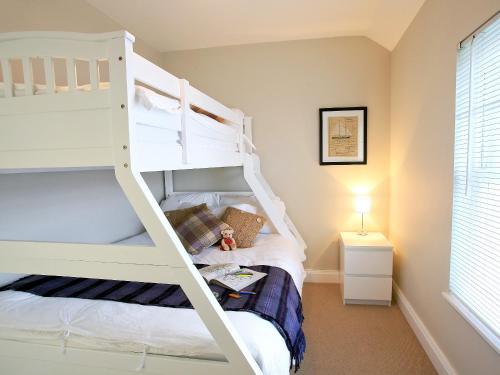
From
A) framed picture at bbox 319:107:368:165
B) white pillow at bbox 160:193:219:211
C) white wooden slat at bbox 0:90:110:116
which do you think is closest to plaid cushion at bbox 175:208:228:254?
white pillow at bbox 160:193:219:211

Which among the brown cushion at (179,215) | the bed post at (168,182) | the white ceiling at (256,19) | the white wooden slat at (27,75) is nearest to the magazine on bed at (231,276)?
the brown cushion at (179,215)

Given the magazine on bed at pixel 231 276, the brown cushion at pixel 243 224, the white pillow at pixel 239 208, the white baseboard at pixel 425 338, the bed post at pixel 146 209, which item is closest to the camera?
the bed post at pixel 146 209

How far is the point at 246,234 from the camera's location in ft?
7.98

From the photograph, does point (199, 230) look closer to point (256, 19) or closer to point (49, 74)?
point (49, 74)

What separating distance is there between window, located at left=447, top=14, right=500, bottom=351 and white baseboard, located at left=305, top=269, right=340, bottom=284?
1.49 meters

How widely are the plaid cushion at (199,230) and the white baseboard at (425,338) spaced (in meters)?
1.58

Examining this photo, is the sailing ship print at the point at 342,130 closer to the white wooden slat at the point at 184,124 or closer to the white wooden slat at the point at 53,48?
the white wooden slat at the point at 184,124

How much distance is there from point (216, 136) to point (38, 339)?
129cm

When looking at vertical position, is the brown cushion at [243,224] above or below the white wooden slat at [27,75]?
below

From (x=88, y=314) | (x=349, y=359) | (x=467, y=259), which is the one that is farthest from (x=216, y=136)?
(x=349, y=359)

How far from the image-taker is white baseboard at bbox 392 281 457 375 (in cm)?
169

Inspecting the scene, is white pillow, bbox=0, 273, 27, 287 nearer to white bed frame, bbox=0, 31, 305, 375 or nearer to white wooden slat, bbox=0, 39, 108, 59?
white bed frame, bbox=0, 31, 305, 375

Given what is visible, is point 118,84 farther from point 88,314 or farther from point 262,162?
point 262,162

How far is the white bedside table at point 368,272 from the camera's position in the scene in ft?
8.27
